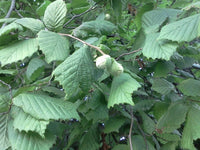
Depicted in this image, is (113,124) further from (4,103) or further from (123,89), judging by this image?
(4,103)

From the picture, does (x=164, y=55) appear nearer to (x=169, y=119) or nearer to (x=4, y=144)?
(x=169, y=119)

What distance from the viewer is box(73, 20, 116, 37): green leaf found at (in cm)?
133

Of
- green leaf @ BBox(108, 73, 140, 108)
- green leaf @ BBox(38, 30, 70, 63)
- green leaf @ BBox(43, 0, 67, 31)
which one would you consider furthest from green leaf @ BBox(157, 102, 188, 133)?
green leaf @ BBox(43, 0, 67, 31)

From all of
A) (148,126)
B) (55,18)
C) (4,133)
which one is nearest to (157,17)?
(55,18)

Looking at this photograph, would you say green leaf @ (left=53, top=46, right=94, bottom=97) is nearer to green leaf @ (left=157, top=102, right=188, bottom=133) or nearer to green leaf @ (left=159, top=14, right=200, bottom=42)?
green leaf @ (left=159, top=14, right=200, bottom=42)

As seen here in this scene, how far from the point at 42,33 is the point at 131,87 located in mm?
573

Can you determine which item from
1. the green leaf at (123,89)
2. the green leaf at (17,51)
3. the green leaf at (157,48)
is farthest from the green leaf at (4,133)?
the green leaf at (157,48)

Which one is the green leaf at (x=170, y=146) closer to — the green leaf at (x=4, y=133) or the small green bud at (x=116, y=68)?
the small green bud at (x=116, y=68)

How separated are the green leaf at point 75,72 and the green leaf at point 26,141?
29cm

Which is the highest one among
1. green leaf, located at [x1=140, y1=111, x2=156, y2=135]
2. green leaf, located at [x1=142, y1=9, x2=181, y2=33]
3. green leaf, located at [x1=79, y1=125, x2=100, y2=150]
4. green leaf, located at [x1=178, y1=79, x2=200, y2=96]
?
green leaf, located at [x1=142, y1=9, x2=181, y2=33]

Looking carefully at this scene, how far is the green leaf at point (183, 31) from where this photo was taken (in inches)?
44.1

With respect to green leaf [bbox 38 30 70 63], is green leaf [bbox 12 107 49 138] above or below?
below

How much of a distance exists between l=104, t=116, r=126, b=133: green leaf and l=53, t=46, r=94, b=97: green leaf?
→ 0.57 metres

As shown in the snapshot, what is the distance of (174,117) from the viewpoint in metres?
1.45
